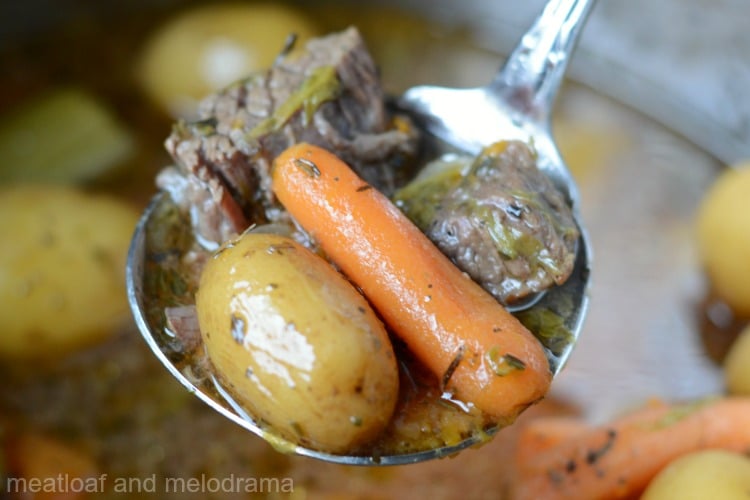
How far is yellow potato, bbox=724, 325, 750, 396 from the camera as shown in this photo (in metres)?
1.52

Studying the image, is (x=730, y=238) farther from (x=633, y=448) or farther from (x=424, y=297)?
(x=424, y=297)

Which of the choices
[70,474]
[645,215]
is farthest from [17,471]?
[645,215]

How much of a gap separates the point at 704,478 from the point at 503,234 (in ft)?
1.72

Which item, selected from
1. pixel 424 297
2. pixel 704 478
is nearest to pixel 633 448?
pixel 704 478

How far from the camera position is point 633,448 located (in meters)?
1.38

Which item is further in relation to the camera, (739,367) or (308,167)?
(739,367)

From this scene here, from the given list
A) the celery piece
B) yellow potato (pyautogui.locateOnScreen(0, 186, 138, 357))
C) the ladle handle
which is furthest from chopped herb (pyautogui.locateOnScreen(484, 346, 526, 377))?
the celery piece

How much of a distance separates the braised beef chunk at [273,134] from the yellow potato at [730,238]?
30.3 inches

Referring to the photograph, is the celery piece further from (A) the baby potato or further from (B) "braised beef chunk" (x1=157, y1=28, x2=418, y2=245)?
(A) the baby potato

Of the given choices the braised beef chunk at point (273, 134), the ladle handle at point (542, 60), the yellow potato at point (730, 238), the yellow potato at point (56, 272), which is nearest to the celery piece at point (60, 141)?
the yellow potato at point (56, 272)

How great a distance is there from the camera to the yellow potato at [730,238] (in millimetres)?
1606

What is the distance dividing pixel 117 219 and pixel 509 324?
1087mm

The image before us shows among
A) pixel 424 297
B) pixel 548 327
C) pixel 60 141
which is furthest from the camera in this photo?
pixel 60 141

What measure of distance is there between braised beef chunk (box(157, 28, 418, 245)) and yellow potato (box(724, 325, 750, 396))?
32.1 inches
